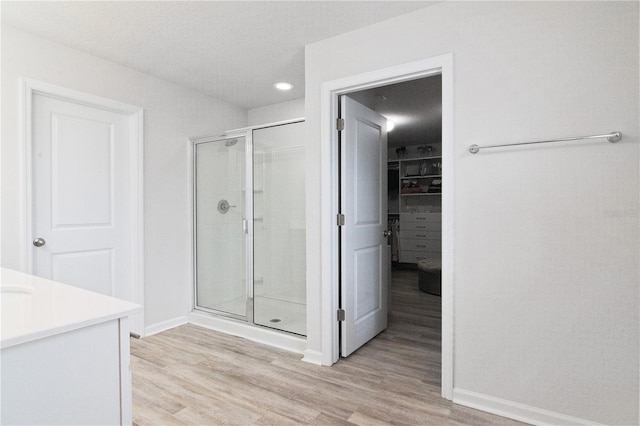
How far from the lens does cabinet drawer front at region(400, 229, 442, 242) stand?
6277mm

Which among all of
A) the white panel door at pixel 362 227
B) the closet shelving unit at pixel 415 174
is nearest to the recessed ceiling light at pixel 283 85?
the white panel door at pixel 362 227

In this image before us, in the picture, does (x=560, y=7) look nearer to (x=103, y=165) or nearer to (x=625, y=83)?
(x=625, y=83)

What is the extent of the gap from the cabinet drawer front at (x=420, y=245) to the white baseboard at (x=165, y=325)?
4334 mm

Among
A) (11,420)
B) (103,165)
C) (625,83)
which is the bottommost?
(11,420)

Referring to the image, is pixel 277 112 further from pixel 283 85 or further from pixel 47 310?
pixel 47 310

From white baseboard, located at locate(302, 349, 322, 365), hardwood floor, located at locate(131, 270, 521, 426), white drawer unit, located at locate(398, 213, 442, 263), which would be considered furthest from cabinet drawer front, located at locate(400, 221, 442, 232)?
white baseboard, located at locate(302, 349, 322, 365)

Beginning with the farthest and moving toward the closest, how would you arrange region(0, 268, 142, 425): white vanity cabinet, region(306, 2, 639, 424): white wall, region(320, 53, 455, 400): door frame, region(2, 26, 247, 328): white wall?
1. region(2, 26, 247, 328): white wall
2. region(320, 53, 455, 400): door frame
3. region(306, 2, 639, 424): white wall
4. region(0, 268, 142, 425): white vanity cabinet

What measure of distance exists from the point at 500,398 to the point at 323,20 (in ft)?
8.28

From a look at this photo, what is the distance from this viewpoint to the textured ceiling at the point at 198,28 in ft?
6.88

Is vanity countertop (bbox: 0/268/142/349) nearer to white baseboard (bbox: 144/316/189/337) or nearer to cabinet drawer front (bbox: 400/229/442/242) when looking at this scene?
white baseboard (bbox: 144/316/189/337)

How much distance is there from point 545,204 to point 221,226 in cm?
281

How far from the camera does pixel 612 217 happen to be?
1646 mm

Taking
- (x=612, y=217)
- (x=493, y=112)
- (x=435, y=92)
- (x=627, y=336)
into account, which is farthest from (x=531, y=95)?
(x=435, y=92)

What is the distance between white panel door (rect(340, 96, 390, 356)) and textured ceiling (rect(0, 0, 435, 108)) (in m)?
0.60
